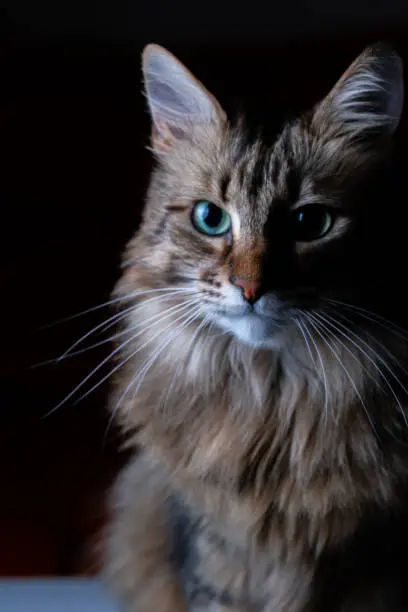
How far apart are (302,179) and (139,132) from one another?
1.30 feet

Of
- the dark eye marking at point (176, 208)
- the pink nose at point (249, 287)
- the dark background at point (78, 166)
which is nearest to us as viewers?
the pink nose at point (249, 287)

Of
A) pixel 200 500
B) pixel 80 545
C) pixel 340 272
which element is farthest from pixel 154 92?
pixel 80 545

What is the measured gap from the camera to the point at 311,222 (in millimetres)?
949

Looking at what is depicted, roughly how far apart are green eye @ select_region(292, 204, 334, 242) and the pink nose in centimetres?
9

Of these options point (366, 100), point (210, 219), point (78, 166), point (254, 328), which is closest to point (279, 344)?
point (254, 328)

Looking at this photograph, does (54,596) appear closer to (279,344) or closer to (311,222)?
(279,344)

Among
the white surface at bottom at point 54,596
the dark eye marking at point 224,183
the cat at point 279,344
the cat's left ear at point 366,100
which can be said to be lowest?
the white surface at bottom at point 54,596

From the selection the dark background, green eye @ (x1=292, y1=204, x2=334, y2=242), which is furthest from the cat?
the dark background

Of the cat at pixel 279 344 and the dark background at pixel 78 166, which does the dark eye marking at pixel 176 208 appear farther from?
the dark background at pixel 78 166

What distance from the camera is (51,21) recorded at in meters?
1.19

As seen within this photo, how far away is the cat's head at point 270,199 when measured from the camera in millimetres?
916

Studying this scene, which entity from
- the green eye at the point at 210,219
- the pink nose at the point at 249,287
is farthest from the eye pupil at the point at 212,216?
the pink nose at the point at 249,287

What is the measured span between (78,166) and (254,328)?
0.48m

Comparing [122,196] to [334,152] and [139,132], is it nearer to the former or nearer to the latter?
[139,132]
